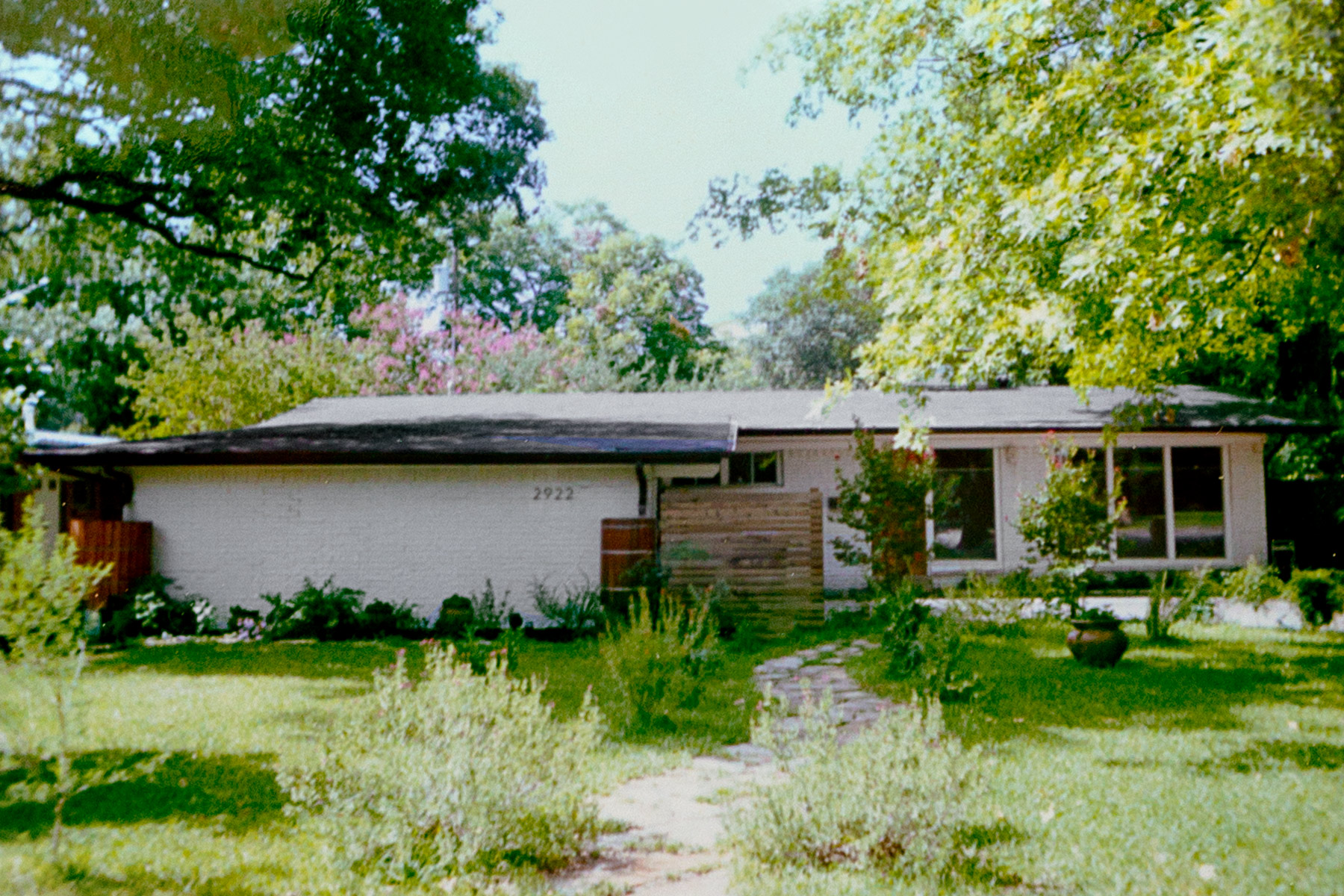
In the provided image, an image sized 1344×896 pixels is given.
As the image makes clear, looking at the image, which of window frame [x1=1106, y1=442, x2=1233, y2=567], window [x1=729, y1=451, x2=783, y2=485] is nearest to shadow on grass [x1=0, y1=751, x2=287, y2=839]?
window [x1=729, y1=451, x2=783, y2=485]

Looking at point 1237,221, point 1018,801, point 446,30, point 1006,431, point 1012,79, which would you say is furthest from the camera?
point 1006,431

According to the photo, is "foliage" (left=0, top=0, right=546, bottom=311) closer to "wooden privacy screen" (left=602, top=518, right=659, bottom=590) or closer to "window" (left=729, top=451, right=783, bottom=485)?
"wooden privacy screen" (left=602, top=518, right=659, bottom=590)

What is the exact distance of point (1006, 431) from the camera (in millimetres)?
16156

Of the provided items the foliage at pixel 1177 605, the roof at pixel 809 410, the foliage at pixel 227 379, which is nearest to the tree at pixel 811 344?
the roof at pixel 809 410

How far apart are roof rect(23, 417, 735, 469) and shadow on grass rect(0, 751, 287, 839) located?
704 cm

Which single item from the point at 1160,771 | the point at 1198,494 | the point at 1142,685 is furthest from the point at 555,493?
the point at 1198,494

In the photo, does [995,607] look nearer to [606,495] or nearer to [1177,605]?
[1177,605]

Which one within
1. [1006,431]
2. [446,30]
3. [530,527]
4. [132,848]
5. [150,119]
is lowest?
[132,848]

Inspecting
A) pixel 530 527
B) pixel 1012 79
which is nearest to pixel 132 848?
pixel 530 527

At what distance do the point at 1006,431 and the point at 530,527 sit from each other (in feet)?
26.4

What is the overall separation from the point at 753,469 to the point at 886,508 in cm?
439

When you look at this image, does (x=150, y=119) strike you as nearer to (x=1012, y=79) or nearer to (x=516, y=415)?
(x=516, y=415)

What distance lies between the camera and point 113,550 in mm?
12969

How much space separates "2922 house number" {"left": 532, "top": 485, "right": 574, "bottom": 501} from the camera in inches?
523
